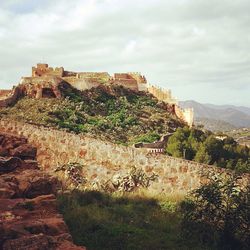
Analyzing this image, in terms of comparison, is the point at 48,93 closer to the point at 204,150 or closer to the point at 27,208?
the point at 204,150

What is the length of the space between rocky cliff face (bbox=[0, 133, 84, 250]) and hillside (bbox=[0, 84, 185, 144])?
138 ft

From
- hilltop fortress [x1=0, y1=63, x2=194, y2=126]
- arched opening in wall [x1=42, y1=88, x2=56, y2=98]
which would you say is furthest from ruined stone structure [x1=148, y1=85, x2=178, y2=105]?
arched opening in wall [x1=42, y1=88, x2=56, y2=98]

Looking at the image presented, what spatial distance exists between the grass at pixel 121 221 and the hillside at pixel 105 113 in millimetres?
40873

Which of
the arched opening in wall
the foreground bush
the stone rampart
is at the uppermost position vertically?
the arched opening in wall

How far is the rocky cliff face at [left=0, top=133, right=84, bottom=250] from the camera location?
18.8 ft

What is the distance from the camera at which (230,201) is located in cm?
863

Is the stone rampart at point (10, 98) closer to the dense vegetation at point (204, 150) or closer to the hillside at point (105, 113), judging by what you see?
the hillside at point (105, 113)

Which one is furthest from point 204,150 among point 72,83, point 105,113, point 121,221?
point 121,221

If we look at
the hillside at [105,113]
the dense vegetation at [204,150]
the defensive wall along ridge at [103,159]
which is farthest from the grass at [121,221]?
the hillside at [105,113]

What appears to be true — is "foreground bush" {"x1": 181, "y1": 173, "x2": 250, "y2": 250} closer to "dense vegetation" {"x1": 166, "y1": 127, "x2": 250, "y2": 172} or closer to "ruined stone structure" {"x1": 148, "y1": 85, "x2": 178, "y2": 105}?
"dense vegetation" {"x1": 166, "y1": 127, "x2": 250, "y2": 172}

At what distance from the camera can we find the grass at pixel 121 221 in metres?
8.34

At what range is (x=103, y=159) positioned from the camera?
1371 centimetres

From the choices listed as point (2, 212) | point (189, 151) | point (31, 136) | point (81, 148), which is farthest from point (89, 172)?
point (189, 151)

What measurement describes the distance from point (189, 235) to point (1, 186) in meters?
3.46
